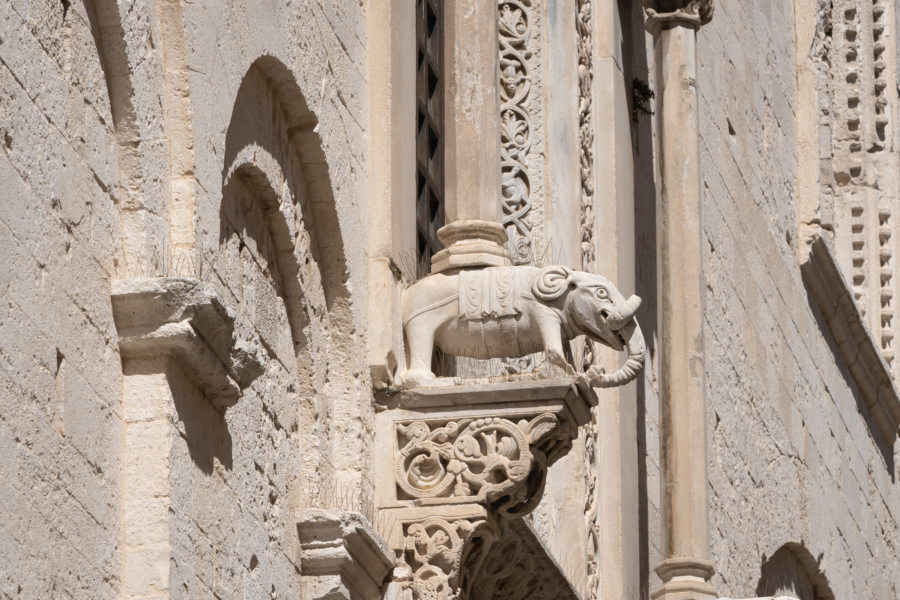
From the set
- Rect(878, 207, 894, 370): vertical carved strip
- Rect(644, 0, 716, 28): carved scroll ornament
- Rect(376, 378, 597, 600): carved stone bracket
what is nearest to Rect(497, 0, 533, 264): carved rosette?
Rect(644, 0, 716, 28): carved scroll ornament

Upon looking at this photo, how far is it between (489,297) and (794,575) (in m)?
7.75

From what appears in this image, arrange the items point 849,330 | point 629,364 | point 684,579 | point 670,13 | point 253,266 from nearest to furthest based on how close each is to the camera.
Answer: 1. point 253,266
2. point 629,364
3. point 684,579
4. point 670,13
5. point 849,330

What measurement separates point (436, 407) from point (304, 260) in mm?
756

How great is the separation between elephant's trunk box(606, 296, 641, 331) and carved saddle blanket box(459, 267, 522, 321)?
346 mm

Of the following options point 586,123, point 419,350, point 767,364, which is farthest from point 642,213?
point 419,350

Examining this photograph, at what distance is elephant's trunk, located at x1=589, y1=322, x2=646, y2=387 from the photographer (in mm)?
8117

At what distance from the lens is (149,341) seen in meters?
6.02

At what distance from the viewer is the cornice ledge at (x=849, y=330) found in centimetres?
1645

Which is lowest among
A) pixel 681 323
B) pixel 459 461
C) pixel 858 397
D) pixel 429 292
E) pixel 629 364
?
pixel 459 461

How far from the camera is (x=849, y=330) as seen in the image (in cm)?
1742

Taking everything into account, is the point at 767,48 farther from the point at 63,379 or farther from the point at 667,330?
the point at 63,379

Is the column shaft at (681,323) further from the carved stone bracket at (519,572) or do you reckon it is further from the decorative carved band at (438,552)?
the decorative carved band at (438,552)

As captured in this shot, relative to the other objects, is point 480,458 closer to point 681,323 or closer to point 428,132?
point 428,132

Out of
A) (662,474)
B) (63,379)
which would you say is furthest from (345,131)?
(662,474)
